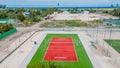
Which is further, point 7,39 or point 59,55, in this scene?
point 7,39

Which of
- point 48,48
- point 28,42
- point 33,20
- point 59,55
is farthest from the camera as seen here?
point 33,20

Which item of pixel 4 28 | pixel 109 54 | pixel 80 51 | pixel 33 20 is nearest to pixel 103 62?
pixel 109 54

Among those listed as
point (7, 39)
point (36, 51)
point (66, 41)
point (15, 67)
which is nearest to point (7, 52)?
point (36, 51)

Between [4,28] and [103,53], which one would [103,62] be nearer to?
[103,53]

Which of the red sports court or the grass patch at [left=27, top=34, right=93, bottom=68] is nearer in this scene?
the grass patch at [left=27, top=34, right=93, bottom=68]

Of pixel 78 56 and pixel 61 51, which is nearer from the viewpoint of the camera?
pixel 78 56

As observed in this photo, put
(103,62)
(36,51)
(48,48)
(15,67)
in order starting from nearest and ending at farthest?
(15,67)
(103,62)
(36,51)
(48,48)

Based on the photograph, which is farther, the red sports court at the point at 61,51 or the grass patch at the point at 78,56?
the red sports court at the point at 61,51
